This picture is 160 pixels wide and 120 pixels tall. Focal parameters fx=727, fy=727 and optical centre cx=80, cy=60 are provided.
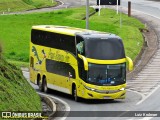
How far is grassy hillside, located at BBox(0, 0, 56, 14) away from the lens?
100531 millimetres

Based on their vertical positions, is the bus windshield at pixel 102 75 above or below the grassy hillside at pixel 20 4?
above

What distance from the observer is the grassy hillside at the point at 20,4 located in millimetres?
100531

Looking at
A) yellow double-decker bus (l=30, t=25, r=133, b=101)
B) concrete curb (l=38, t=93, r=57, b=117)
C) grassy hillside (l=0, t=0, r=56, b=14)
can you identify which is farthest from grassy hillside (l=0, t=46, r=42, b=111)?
grassy hillside (l=0, t=0, r=56, b=14)

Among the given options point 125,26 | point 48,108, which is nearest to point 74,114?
point 48,108

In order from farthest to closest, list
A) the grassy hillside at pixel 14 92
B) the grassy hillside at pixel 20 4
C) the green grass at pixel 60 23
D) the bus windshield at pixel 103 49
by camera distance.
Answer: the grassy hillside at pixel 20 4 → the green grass at pixel 60 23 → the bus windshield at pixel 103 49 → the grassy hillside at pixel 14 92

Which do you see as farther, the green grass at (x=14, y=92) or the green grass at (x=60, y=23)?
the green grass at (x=60, y=23)

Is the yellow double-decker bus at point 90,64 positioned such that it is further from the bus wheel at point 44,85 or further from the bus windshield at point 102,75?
the bus wheel at point 44,85

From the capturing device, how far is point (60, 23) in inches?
3182

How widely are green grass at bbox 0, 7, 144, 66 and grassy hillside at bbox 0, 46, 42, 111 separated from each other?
24.9 m

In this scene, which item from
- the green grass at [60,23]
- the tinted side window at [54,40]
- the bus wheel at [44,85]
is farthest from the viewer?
the green grass at [60,23]

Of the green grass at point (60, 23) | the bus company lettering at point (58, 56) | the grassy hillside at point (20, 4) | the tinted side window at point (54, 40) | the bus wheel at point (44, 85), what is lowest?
the grassy hillside at point (20, 4)

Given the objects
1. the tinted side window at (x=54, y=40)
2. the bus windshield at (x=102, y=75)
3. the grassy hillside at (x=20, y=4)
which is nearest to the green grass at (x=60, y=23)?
the grassy hillside at (x=20, y=4)

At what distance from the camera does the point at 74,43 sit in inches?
1716

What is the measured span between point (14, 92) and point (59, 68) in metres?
11.4
